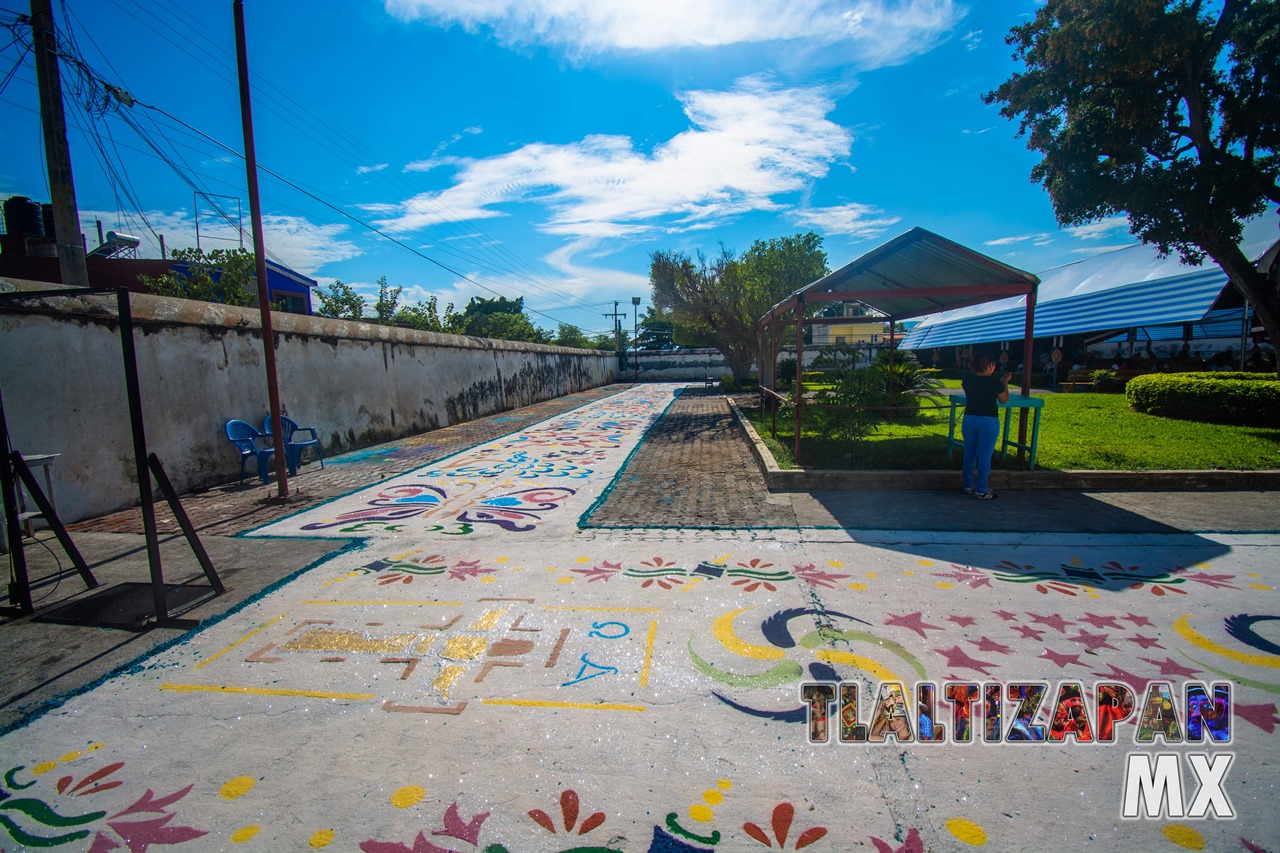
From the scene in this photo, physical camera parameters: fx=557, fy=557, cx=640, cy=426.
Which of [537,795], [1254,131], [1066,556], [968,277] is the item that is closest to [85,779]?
[537,795]

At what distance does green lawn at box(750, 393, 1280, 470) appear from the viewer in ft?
23.1

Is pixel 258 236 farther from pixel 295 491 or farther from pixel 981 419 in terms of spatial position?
pixel 981 419

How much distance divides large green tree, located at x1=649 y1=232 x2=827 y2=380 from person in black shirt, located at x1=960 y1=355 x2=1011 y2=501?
12.6 m

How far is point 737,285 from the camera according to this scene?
19.3 m

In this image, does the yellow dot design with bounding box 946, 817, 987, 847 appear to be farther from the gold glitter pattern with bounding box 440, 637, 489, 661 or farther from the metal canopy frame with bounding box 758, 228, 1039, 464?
the metal canopy frame with bounding box 758, 228, 1039, 464

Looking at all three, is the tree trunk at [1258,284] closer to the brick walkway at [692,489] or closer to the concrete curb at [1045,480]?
the concrete curb at [1045,480]

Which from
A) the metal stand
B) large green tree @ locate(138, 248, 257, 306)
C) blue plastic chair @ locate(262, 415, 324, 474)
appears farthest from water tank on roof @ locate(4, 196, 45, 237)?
the metal stand

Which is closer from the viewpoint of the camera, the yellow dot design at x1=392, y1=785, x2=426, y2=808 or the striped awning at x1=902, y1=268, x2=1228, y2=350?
the yellow dot design at x1=392, y1=785, x2=426, y2=808

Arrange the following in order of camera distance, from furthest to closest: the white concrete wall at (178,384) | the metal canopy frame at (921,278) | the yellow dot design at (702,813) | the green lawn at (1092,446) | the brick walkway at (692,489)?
the green lawn at (1092,446)
the metal canopy frame at (921,278)
the white concrete wall at (178,384)
the brick walkway at (692,489)
the yellow dot design at (702,813)

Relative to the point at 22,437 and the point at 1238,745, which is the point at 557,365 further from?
the point at 1238,745

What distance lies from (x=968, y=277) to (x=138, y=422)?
8.85 metres

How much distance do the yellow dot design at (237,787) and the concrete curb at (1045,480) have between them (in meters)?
5.68

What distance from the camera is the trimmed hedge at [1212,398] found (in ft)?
31.8

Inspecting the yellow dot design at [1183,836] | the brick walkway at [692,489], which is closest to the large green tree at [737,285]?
the brick walkway at [692,489]
